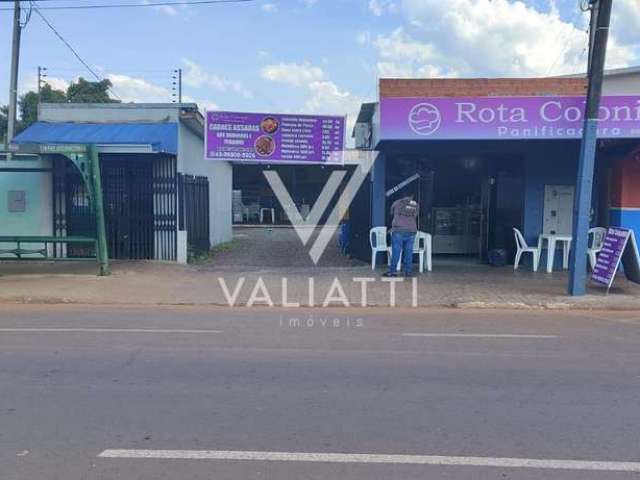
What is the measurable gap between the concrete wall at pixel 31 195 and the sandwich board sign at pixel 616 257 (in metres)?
12.1

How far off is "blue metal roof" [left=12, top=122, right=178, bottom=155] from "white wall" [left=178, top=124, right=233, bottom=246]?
2.22 ft

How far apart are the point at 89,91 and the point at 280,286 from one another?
3696 cm

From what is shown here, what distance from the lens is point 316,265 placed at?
16.1 meters

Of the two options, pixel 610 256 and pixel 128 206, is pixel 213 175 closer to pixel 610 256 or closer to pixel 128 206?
pixel 128 206

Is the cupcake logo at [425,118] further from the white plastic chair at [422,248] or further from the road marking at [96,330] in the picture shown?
the road marking at [96,330]

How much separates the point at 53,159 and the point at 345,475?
13524mm

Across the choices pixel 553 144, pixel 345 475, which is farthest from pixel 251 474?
pixel 553 144

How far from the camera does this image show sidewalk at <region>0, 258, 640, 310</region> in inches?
429

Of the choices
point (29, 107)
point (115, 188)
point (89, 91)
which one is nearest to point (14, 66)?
point (115, 188)

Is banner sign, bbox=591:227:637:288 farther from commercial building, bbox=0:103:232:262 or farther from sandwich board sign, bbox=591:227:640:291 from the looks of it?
commercial building, bbox=0:103:232:262

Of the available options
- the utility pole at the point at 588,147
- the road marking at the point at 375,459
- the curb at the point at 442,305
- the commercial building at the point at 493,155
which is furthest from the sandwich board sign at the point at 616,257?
the road marking at the point at 375,459

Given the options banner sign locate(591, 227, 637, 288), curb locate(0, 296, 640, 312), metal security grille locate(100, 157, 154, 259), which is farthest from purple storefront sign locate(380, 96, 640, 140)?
metal security grille locate(100, 157, 154, 259)

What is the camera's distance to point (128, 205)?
15.5m

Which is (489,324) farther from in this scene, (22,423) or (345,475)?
(22,423)
